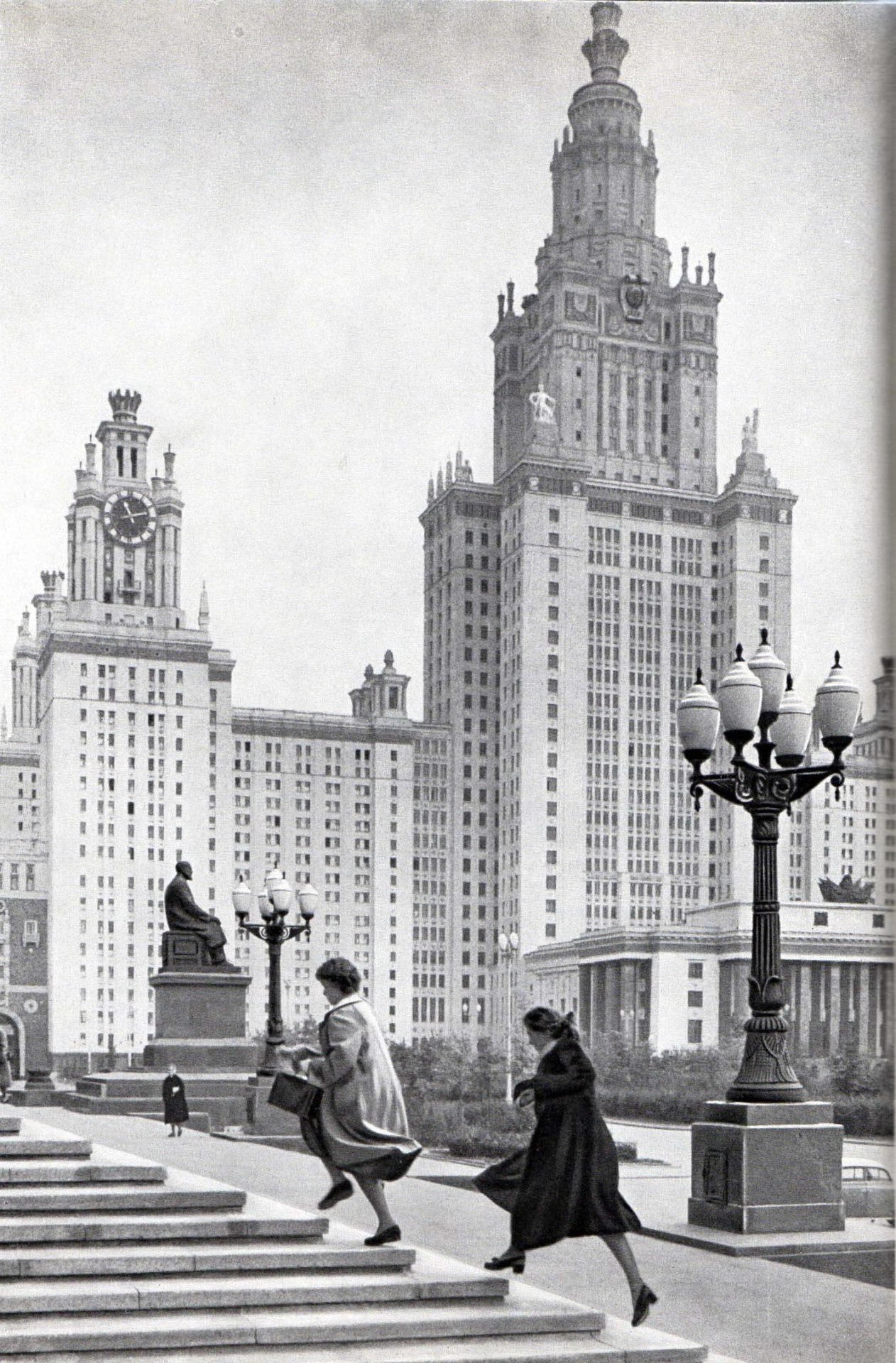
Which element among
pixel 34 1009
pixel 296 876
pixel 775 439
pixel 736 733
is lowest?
pixel 34 1009

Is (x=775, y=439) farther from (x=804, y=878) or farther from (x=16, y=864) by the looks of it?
(x=804, y=878)

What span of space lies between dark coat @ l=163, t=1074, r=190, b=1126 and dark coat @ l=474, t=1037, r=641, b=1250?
1134cm

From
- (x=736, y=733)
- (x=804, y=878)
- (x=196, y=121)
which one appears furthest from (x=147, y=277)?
(x=804, y=878)

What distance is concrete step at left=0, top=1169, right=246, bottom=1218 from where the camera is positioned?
8.52 meters

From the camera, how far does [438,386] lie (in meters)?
20.8

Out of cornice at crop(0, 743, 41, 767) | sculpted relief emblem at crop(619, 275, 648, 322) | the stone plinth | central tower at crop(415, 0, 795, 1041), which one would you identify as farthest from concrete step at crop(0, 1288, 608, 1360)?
sculpted relief emblem at crop(619, 275, 648, 322)

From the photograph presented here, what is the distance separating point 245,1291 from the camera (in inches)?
306

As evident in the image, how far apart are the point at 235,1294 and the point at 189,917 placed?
15315 millimetres

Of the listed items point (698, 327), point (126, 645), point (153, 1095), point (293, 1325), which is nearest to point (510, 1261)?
point (293, 1325)

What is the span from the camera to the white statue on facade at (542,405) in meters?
29.4

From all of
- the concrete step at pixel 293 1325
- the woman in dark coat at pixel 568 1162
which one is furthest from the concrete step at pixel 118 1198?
the woman in dark coat at pixel 568 1162

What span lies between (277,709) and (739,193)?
18.7 meters

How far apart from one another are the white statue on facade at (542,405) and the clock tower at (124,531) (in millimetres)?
7919

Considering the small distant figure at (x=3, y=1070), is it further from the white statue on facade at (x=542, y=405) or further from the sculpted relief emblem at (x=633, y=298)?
the sculpted relief emblem at (x=633, y=298)
